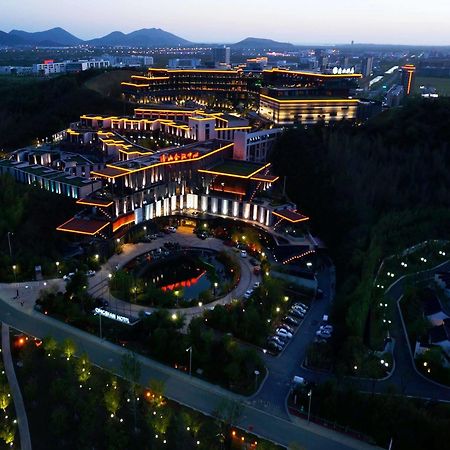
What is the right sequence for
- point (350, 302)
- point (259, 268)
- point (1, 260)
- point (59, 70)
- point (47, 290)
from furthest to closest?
point (59, 70) < point (259, 268) < point (1, 260) < point (47, 290) < point (350, 302)

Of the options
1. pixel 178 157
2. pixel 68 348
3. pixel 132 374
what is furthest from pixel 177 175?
pixel 132 374

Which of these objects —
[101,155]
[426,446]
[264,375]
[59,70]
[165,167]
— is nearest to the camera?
[426,446]

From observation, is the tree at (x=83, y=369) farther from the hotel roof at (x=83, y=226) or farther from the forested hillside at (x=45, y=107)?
the forested hillside at (x=45, y=107)

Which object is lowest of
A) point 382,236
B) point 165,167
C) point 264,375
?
point 264,375

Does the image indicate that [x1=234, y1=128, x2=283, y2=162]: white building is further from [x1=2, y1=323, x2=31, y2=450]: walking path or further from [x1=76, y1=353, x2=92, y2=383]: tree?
[x1=76, y1=353, x2=92, y2=383]: tree

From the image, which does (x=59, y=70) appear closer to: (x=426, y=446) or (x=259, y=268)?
(x=259, y=268)

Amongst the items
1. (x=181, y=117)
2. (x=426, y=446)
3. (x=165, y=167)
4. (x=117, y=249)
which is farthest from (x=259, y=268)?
(x=181, y=117)

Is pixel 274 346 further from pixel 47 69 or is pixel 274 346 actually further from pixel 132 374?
pixel 47 69

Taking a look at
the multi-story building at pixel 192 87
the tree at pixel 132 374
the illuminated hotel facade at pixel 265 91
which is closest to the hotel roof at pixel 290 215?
the tree at pixel 132 374

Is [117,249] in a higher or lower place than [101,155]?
lower
